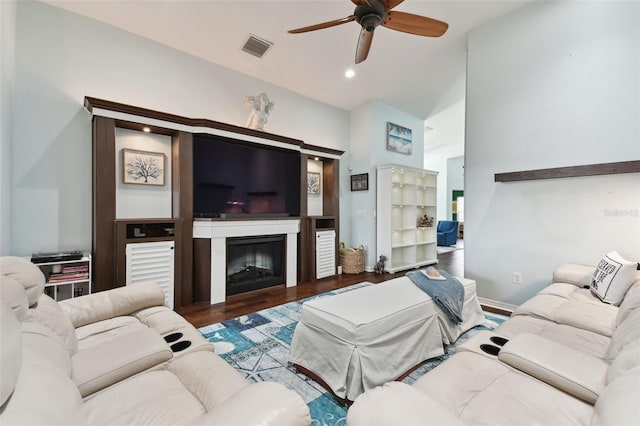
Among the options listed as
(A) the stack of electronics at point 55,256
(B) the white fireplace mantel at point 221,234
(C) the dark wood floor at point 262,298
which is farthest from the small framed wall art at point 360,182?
(A) the stack of electronics at point 55,256

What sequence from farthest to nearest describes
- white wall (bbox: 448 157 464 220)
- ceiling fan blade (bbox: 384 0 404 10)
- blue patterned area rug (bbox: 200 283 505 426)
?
white wall (bbox: 448 157 464 220), ceiling fan blade (bbox: 384 0 404 10), blue patterned area rug (bbox: 200 283 505 426)

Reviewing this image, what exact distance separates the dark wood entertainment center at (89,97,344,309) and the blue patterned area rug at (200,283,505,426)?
903 millimetres

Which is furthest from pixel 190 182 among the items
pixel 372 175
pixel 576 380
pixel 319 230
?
pixel 576 380

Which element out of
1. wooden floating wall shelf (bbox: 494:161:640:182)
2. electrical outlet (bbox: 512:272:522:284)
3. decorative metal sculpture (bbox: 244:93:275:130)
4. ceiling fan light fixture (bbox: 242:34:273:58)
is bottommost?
electrical outlet (bbox: 512:272:522:284)

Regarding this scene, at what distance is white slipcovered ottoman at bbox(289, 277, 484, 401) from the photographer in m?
1.65

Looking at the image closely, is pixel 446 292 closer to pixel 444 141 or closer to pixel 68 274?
pixel 68 274

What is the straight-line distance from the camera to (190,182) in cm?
332

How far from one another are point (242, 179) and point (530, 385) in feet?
11.6

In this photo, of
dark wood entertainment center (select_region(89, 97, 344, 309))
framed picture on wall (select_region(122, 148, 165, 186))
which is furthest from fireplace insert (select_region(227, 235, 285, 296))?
framed picture on wall (select_region(122, 148, 165, 186))

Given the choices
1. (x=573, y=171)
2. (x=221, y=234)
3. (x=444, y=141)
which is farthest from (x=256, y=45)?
(x=444, y=141)

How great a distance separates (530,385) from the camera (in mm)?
1161

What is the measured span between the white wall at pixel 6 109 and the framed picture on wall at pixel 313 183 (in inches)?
144

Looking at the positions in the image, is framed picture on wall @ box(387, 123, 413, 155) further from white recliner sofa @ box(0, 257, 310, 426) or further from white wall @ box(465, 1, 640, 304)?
white recliner sofa @ box(0, 257, 310, 426)

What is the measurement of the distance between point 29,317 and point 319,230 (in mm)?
3647
